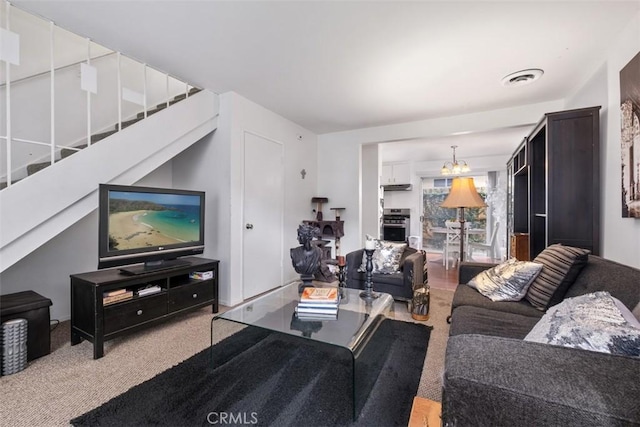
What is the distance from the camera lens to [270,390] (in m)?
1.67

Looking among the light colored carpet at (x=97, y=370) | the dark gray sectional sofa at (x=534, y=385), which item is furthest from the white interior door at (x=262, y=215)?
the dark gray sectional sofa at (x=534, y=385)

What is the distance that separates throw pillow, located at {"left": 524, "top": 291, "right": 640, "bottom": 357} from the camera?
88 centimetres

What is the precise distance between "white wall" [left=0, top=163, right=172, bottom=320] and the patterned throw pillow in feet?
9.25

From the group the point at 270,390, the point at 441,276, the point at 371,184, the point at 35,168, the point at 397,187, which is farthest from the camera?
the point at 397,187

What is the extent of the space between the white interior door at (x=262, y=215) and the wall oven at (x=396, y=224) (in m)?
3.74

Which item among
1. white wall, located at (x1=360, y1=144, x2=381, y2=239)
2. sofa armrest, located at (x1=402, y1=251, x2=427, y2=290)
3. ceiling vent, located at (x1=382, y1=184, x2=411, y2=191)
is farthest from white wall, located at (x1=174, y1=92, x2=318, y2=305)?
ceiling vent, located at (x1=382, y1=184, x2=411, y2=191)

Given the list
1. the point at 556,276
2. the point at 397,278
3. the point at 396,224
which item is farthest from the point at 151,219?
the point at 396,224

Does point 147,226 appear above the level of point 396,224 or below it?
above

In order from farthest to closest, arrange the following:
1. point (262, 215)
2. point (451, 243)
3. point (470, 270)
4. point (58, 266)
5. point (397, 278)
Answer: point (451, 243) < point (262, 215) < point (397, 278) < point (58, 266) < point (470, 270)

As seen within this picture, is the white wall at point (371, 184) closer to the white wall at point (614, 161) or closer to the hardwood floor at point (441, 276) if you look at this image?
the hardwood floor at point (441, 276)

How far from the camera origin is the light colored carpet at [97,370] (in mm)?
1516

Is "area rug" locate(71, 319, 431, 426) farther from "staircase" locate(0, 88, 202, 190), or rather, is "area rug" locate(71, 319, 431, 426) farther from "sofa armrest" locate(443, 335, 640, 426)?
"staircase" locate(0, 88, 202, 190)

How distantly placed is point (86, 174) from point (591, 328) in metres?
3.13

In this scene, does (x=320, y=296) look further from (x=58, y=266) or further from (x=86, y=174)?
(x=58, y=266)
